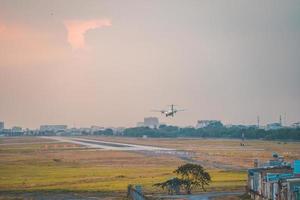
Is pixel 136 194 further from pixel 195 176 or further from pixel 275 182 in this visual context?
pixel 195 176

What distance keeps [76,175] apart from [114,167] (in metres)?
13.4

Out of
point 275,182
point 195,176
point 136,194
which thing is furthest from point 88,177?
point 275,182

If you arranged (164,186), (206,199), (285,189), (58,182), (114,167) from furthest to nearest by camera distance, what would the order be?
1. (114,167)
2. (58,182)
3. (164,186)
4. (206,199)
5. (285,189)

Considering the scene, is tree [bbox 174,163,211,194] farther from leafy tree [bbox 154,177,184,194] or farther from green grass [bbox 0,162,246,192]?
leafy tree [bbox 154,177,184,194]

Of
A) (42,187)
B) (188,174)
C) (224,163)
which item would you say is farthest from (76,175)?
(224,163)

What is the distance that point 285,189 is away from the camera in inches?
1478

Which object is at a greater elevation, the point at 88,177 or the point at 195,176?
the point at 195,176

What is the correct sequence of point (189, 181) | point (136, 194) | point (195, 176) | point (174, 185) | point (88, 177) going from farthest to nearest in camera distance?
point (88, 177) → point (195, 176) → point (189, 181) → point (174, 185) → point (136, 194)

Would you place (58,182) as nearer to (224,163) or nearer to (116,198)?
(116,198)

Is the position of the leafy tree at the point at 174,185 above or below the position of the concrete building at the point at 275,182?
below

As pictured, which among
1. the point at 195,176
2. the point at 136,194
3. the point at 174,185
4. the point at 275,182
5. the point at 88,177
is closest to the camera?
the point at 275,182

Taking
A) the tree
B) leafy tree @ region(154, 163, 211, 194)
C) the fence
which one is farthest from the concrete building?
the fence

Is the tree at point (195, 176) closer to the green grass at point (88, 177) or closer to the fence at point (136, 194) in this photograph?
the green grass at point (88, 177)

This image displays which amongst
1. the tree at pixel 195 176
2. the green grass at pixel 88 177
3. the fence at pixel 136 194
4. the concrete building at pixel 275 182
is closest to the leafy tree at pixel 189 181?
the tree at pixel 195 176
